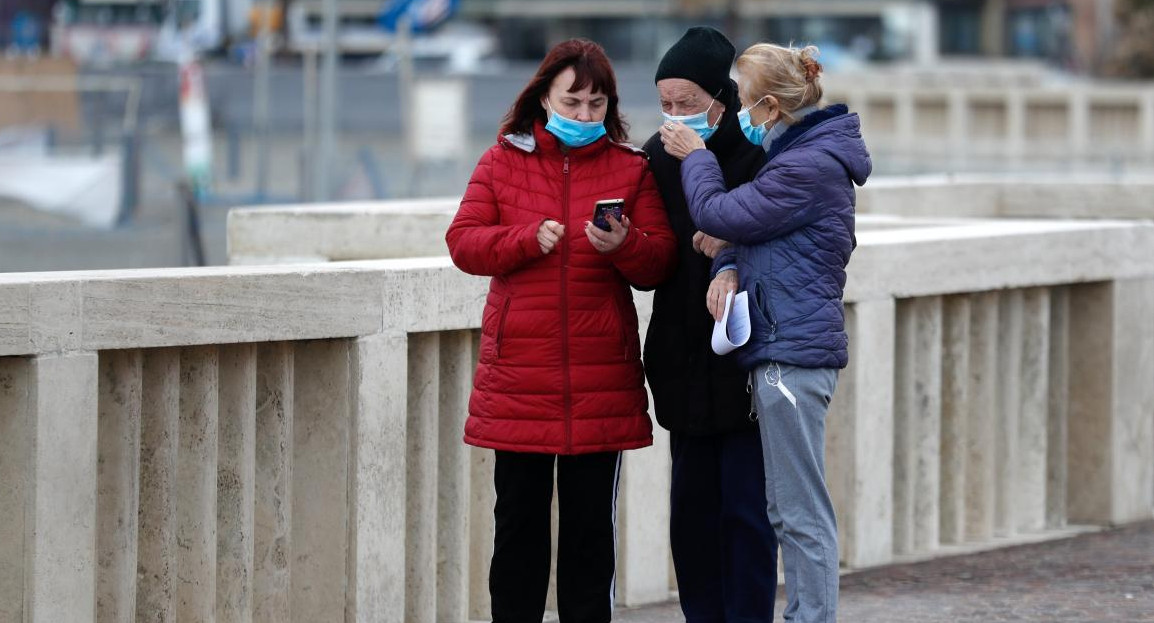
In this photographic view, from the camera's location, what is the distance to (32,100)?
34031mm

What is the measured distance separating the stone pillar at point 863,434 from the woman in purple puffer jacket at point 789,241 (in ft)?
5.75

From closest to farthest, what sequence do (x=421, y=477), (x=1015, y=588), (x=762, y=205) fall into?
(x=762, y=205) → (x=421, y=477) → (x=1015, y=588)

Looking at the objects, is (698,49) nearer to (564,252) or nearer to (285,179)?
(564,252)

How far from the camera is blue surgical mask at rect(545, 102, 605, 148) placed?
5430 mm

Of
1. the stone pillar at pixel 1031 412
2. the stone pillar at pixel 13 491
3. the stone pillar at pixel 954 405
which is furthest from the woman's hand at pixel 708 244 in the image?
the stone pillar at pixel 1031 412

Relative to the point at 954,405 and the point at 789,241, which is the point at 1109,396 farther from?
the point at 789,241

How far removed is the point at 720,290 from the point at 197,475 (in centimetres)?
164

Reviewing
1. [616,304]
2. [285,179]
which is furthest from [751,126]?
[285,179]

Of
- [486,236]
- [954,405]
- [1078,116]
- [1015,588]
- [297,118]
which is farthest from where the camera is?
→ [297,118]

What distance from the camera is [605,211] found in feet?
17.3

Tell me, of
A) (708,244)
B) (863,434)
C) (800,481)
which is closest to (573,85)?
(708,244)

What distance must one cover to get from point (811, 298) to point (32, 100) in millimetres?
30619

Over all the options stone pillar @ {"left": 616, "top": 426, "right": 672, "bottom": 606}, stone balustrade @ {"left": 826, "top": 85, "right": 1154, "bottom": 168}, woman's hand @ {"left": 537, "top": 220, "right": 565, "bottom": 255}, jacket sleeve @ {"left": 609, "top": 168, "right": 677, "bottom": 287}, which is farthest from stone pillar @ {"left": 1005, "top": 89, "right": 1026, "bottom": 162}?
woman's hand @ {"left": 537, "top": 220, "right": 565, "bottom": 255}

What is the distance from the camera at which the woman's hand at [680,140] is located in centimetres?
546
